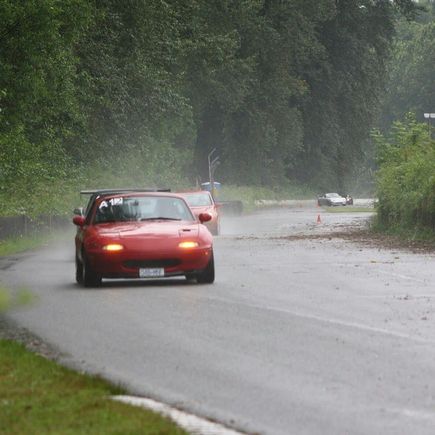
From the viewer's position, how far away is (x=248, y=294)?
65.6 feet

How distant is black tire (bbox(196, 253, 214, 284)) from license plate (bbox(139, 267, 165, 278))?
706 mm

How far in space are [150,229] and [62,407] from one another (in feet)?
41.4

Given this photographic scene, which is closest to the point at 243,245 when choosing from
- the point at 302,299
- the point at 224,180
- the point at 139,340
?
the point at 302,299

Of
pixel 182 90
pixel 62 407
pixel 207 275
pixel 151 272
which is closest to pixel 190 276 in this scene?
pixel 207 275

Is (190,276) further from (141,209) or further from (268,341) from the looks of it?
(268,341)

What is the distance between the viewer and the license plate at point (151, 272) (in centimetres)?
2144

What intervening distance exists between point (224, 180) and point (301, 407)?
305 ft

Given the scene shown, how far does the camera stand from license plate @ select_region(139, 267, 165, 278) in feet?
70.3

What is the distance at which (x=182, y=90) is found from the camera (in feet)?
246

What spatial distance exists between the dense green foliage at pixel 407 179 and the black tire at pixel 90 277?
711 inches

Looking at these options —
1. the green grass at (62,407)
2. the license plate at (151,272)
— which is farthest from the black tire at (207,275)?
the green grass at (62,407)

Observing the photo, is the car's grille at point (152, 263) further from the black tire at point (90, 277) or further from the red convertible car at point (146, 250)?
the black tire at point (90, 277)

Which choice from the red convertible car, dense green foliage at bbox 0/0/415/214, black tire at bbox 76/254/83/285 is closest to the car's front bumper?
the red convertible car

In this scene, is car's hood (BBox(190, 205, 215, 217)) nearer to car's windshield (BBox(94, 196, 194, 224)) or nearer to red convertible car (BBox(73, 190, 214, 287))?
car's windshield (BBox(94, 196, 194, 224))
